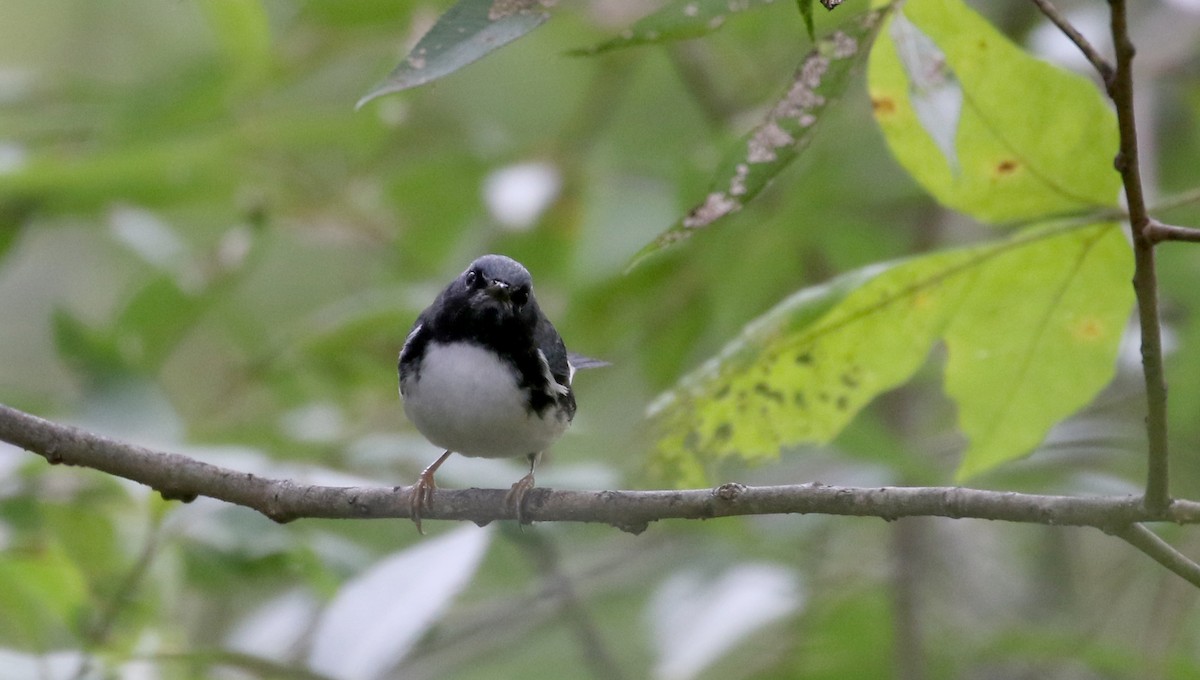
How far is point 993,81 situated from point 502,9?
0.93m

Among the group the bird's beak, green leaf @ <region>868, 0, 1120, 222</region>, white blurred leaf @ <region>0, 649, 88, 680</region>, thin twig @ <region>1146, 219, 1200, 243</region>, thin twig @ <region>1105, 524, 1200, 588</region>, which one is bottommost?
white blurred leaf @ <region>0, 649, 88, 680</region>

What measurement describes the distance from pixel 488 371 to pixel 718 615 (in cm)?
125

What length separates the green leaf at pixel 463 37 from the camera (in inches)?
57.4

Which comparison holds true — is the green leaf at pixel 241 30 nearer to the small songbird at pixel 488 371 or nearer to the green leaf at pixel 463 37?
the small songbird at pixel 488 371

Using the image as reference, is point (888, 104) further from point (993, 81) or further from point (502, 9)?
point (502, 9)

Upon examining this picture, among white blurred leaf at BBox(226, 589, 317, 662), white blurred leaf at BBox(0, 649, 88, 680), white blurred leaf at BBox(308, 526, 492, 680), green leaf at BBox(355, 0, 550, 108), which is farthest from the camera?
white blurred leaf at BBox(226, 589, 317, 662)

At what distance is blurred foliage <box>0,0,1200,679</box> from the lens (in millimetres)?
2203

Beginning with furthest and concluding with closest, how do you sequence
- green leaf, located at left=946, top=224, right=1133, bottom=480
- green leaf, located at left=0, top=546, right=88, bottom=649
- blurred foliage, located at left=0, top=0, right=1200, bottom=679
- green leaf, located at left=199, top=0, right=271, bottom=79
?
green leaf, located at left=199, top=0, right=271, bottom=79 < green leaf, located at left=0, top=546, right=88, bottom=649 < blurred foliage, located at left=0, top=0, right=1200, bottom=679 < green leaf, located at left=946, top=224, right=1133, bottom=480

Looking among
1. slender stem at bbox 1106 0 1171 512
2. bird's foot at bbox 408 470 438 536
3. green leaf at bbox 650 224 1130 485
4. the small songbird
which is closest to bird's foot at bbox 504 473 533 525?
bird's foot at bbox 408 470 438 536

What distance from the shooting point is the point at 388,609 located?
252 centimetres

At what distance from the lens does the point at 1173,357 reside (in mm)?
3559

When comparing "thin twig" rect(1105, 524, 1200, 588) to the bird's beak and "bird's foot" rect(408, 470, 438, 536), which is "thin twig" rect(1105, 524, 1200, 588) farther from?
the bird's beak

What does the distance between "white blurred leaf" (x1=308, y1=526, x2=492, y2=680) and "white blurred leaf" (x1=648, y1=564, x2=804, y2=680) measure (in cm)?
111

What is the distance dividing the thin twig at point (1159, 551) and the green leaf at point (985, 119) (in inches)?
24.3
